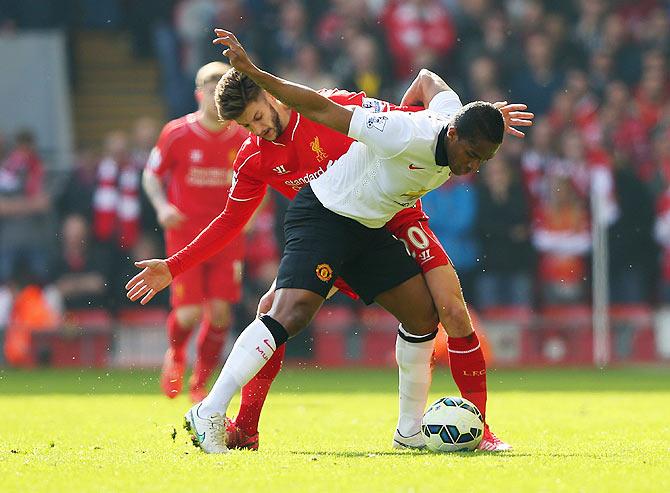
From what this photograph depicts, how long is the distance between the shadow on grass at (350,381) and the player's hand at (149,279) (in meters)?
4.83

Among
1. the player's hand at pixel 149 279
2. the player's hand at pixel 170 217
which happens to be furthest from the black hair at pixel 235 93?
the player's hand at pixel 170 217

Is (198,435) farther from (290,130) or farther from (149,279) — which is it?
(290,130)

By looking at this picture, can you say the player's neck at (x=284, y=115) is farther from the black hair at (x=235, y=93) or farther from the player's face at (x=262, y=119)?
the black hair at (x=235, y=93)

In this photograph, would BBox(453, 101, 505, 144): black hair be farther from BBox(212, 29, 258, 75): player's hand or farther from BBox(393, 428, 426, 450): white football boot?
BBox(393, 428, 426, 450): white football boot

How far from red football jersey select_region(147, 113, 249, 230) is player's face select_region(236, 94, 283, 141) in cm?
389

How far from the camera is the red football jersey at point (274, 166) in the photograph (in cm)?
754

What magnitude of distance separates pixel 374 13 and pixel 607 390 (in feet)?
25.4

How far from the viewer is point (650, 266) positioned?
16.0 metres

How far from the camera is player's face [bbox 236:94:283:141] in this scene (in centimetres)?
722

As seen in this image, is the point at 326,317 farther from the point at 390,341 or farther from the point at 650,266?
the point at 650,266

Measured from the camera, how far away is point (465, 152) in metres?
6.61

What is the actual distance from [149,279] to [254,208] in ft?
2.54

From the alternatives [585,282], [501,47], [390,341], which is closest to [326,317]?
[390,341]

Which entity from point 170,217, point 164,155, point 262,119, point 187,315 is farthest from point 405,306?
point 164,155
